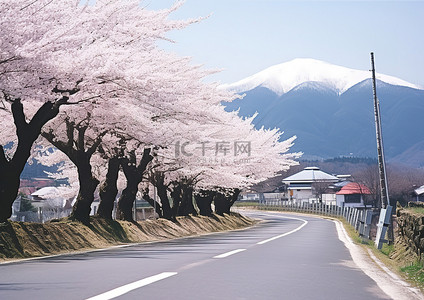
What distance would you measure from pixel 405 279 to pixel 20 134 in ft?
38.2

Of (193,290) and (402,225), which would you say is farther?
(402,225)

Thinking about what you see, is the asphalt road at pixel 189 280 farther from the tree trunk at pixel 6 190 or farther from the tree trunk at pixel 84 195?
the tree trunk at pixel 84 195

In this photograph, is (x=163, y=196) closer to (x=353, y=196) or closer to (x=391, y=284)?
(x=391, y=284)

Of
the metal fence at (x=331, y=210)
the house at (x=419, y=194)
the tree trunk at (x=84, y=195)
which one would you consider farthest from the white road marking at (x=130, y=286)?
the house at (x=419, y=194)

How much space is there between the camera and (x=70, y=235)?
2295 centimetres

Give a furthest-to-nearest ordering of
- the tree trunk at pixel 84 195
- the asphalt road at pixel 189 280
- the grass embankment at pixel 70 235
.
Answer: the tree trunk at pixel 84 195
the grass embankment at pixel 70 235
the asphalt road at pixel 189 280

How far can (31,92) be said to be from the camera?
17828mm

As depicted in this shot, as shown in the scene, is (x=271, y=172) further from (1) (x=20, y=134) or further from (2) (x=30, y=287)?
(2) (x=30, y=287)

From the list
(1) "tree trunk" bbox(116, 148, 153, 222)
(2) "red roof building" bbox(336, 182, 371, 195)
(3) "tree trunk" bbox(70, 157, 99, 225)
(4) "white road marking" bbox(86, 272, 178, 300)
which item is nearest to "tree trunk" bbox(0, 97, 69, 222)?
(3) "tree trunk" bbox(70, 157, 99, 225)

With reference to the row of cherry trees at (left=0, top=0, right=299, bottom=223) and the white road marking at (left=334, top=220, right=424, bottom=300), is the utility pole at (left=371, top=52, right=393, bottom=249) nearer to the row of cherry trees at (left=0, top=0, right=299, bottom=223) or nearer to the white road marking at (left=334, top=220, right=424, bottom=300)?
the row of cherry trees at (left=0, top=0, right=299, bottom=223)

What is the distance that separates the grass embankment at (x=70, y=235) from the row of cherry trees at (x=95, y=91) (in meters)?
0.70

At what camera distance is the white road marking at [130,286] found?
8414 mm

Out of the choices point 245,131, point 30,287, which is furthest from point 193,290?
point 245,131

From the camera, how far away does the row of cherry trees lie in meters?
17.5
